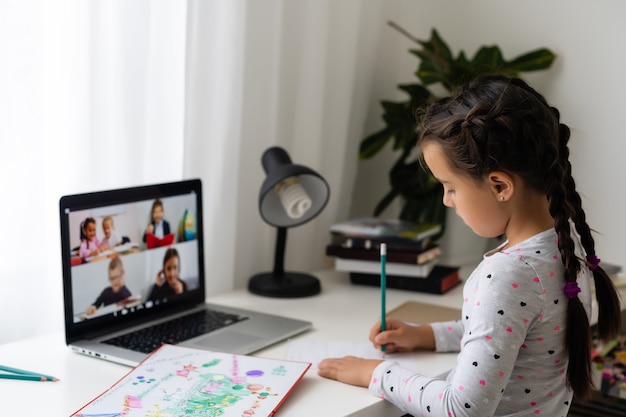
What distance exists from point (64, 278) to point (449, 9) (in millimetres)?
1372

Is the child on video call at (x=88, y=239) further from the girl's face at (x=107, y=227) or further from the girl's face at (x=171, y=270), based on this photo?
the girl's face at (x=171, y=270)

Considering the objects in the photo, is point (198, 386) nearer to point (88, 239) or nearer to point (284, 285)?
point (88, 239)

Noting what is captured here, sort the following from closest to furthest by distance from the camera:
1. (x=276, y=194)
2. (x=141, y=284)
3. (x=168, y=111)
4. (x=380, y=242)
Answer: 1. (x=141, y=284)
2. (x=168, y=111)
3. (x=276, y=194)
4. (x=380, y=242)

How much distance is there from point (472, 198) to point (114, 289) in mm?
649

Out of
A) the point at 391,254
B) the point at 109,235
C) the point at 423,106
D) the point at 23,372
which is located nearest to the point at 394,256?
the point at 391,254

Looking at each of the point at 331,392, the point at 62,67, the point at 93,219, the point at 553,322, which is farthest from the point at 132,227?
the point at 553,322

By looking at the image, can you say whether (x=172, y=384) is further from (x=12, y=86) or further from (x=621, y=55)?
(x=621, y=55)

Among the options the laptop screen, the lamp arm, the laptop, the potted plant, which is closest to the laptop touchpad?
the laptop

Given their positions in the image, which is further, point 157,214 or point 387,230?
point 387,230

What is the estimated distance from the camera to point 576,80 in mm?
1977

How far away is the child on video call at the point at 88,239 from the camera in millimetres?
1300

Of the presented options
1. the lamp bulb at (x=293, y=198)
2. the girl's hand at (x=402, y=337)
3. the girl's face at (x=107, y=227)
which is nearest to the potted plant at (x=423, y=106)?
the lamp bulb at (x=293, y=198)

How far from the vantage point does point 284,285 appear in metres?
1.69

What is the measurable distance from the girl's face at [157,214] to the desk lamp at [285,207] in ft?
0.73
